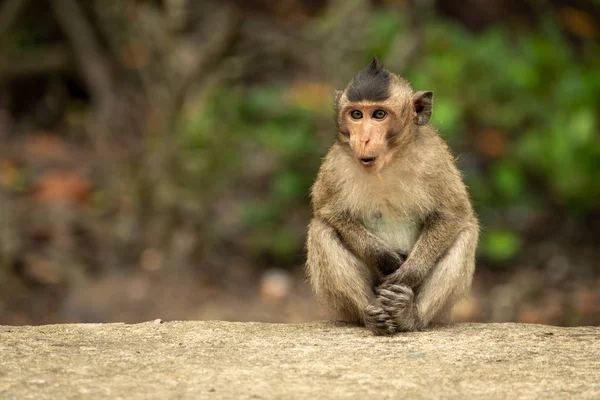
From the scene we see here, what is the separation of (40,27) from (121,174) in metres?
4.88

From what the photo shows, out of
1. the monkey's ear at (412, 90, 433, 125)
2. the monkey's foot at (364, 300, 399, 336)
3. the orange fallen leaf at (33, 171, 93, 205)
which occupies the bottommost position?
the monkey's foot at (364, 300, 399, 336)

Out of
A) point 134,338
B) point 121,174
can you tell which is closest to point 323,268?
point 134,338

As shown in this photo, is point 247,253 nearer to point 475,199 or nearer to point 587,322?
point 475,199

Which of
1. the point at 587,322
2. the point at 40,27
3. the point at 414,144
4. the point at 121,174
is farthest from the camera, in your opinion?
the point at 40,27

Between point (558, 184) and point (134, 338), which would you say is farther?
point (558, 184)

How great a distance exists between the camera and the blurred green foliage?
1178cm

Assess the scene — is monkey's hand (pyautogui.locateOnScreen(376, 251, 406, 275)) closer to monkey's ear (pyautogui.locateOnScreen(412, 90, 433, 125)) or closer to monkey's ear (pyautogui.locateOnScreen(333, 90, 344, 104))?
monkey's ear (pyautogui.locateOnScreen(412, 90, 433, 125))

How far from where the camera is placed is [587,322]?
10875 mm

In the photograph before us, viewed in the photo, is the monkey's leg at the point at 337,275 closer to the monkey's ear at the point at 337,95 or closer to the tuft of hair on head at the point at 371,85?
the monkey's ear at the point at 337,95

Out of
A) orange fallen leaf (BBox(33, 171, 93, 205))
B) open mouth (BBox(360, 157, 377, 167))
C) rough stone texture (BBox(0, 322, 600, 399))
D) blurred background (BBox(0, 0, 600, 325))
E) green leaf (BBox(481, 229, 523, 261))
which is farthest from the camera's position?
orange fallen leaf (BBox(33, 171, 93, 205))

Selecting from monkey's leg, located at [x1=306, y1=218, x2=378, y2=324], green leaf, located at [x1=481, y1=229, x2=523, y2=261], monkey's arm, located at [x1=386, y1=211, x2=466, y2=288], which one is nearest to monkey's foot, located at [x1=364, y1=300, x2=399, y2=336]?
monkey's leg, located at [x1=306, y1=218, x2=378, y2=324]

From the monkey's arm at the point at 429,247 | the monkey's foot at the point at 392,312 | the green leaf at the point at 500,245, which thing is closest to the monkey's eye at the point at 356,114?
the monkey's arm at the point at 429,247

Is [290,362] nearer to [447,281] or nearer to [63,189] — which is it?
[447,281]

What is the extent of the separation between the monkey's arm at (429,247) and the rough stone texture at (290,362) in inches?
15.2
